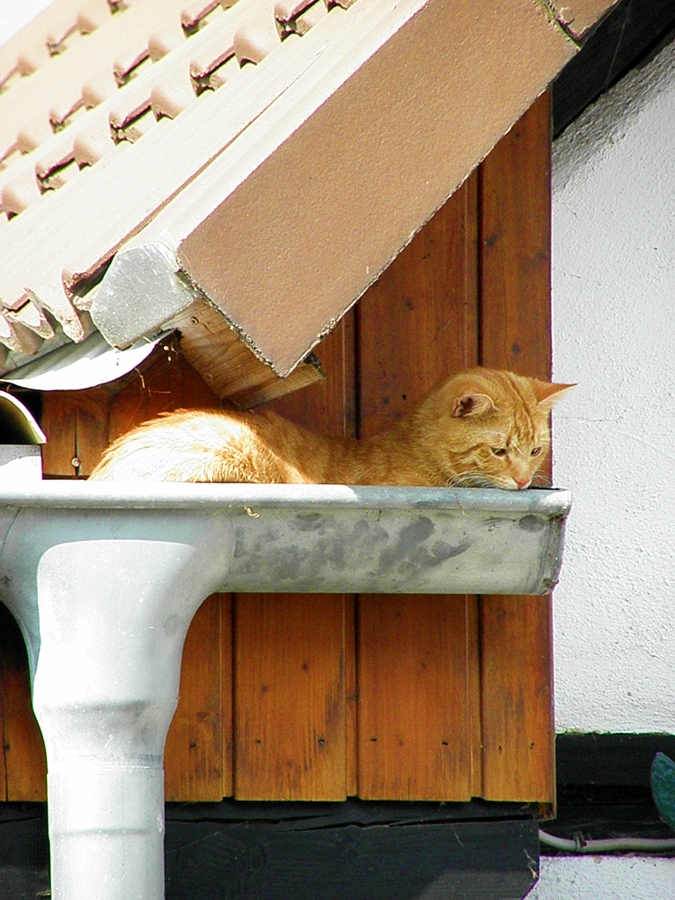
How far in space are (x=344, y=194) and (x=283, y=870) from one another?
1.47 metres

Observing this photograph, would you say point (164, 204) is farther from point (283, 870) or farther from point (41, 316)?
point (283, 870)

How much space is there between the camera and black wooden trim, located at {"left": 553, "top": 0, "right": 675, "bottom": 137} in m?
3.02

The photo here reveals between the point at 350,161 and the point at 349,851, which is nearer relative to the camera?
the point at 350,161

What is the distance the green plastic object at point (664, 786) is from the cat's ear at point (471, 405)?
1.10m

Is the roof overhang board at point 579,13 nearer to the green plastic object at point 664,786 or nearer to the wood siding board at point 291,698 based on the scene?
the wood siding board at point 291,698

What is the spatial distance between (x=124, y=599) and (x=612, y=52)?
2.14 meters

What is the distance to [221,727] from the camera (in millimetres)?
2449

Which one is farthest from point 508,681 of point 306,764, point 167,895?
point 167,895

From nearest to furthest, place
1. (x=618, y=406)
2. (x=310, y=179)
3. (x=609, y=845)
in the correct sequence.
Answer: (x=310, y=179) < (x=609, y=845) < (x=618, y=406)

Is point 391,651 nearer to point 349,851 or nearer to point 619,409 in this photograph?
point 349,851

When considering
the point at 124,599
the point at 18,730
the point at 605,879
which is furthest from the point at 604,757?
the point at 124,599

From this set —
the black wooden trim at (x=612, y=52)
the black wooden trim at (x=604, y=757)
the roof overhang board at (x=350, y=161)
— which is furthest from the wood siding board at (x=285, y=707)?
the black wooden trim at (x=612, y=52)

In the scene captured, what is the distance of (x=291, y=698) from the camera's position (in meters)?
2.48

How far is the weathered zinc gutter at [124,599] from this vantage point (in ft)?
6.14
